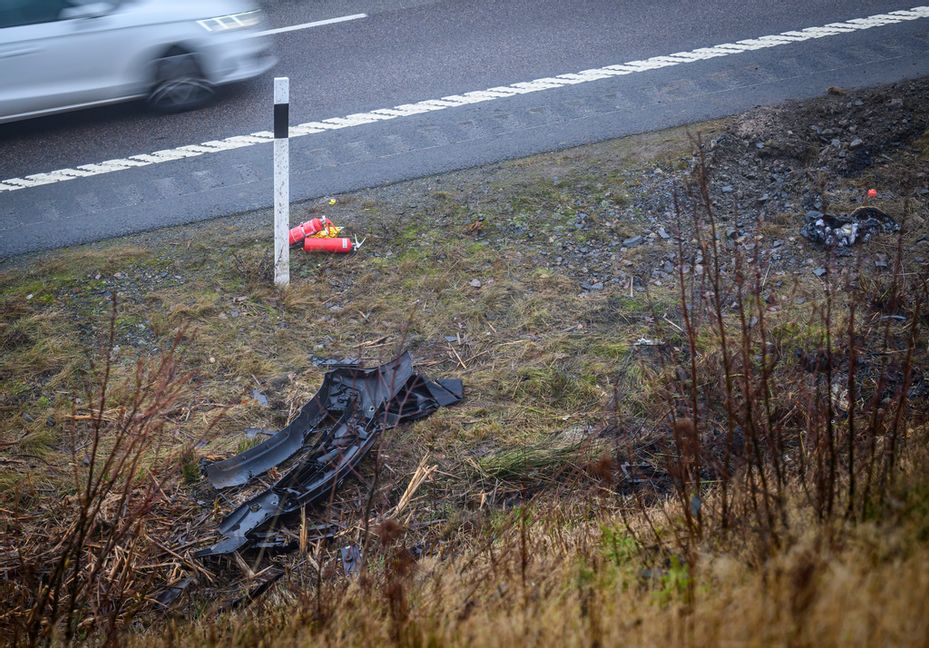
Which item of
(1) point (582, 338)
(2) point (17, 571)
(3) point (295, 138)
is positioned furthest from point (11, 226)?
(1) point (582, 338)

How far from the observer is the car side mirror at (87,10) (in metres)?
7.45

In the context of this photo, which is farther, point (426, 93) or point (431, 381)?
point (426, 93)

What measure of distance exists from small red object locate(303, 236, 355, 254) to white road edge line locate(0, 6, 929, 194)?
2033 mm

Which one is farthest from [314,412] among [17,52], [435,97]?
[17,52]

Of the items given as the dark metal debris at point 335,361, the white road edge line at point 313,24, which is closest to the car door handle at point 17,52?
the white road edge line at point 313,24

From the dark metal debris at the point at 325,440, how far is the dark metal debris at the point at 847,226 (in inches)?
114

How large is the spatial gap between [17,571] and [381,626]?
6.71 ft

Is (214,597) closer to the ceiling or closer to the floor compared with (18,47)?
closer to the floor

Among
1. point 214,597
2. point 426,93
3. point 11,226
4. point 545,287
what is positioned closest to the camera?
point 214,597

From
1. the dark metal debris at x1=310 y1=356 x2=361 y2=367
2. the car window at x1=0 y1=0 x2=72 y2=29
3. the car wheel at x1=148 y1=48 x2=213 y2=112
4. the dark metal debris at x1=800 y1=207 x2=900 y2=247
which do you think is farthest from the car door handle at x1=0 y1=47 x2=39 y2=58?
the dark metal debris at x1=800 y1=207 x2=900 y2=247

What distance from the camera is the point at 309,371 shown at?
493cm

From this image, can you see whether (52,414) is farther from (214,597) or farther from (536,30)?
(536,30)

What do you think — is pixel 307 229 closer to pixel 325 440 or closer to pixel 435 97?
pixel 325 440

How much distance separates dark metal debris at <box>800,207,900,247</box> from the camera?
5.52 m
